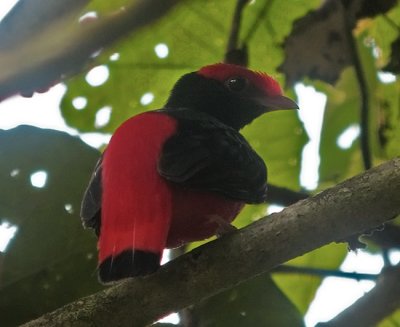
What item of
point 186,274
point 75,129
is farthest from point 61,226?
point 75,129

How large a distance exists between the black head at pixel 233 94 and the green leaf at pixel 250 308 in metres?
0.93

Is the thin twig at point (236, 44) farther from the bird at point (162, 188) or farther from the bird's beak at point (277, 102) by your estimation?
the bird at point (162, 188)

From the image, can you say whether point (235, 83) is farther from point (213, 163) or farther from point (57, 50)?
point (57, 50)

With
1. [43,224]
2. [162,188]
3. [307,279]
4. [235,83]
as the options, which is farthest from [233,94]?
[162,188]

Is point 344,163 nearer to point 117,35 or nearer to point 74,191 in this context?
point 74,191

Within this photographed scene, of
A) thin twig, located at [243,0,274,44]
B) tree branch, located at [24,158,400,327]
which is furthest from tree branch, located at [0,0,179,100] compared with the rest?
thin twig, located at [243,0,274,44]

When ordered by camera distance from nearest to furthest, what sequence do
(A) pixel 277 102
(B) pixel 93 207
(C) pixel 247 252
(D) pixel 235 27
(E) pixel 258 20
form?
(C) pixel 247 252 < (B) pixel 93 207 < (A) pixel 277 102 < (D) pixel 235 27 < (E) pixel 258 20

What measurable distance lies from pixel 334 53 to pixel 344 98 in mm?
313

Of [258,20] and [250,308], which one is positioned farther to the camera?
[258,20]

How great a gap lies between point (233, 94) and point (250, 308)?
113cm

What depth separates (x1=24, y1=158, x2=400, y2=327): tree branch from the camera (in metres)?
1.97

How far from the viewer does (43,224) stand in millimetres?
3037

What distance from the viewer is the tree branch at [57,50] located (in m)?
0.97

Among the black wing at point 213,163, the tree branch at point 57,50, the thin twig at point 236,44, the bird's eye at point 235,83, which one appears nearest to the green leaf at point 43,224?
the black wing at point 213,163
